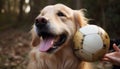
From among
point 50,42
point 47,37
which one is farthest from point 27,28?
point 50,42

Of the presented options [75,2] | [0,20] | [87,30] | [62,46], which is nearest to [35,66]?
[62,46]

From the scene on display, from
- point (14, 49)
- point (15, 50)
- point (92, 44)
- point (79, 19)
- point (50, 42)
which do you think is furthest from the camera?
point (14, 49)

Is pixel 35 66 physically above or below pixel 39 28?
below

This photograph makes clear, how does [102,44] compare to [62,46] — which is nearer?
[102,44]

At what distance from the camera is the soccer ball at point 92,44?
5.45 meters

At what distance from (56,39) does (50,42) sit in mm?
130

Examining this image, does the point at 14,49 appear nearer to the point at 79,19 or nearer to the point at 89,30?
the point at 79,19

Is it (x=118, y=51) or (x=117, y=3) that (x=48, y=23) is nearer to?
(x=118, y=51)

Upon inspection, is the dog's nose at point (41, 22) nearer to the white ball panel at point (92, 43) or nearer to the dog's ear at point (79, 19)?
the white ball panel at point (92, 43)

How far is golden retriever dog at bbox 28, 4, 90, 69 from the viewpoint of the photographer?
18.4ft

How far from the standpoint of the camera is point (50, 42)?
558 centimetres

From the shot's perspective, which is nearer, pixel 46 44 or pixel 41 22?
pixel 41 22

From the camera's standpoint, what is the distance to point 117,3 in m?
14.1

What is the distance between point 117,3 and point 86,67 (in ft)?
27.5
